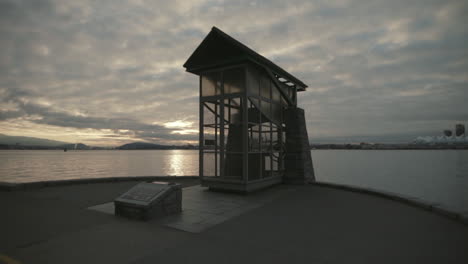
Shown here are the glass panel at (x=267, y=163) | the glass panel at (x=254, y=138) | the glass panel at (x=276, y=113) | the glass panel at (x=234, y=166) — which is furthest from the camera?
the glass panel at (x=276, y=113)

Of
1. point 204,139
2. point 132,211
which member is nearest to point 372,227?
point 132,211

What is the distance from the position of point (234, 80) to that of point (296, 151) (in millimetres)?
5112

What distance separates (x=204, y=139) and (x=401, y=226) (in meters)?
7.68

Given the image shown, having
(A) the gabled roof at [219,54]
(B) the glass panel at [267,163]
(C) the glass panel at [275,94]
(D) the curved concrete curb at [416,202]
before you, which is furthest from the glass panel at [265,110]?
(D) the curved concrete curb at [416,202]

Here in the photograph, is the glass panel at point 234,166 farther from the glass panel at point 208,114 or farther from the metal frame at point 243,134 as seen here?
the glass panel at point 208,114

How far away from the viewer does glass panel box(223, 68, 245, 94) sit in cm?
1018

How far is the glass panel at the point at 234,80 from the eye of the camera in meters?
10.2

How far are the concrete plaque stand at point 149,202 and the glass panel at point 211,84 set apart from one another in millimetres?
5126

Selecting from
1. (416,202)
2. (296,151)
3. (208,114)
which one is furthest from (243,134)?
(416,202)

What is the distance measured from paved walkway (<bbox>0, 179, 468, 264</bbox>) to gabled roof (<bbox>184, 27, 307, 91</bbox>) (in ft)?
19.0

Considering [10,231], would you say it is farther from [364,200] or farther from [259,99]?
[364,200]

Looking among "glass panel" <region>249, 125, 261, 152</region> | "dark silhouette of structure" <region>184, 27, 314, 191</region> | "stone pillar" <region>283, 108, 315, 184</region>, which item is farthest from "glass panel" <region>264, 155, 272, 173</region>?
"stone pillar" <region>283, 108, 315, 184</region>

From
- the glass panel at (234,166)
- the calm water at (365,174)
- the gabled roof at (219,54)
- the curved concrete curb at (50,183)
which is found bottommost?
the calm water at (365,174)

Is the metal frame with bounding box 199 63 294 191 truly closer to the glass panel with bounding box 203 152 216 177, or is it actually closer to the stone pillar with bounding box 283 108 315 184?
the glass panel with bounding box 203 152 216 177
